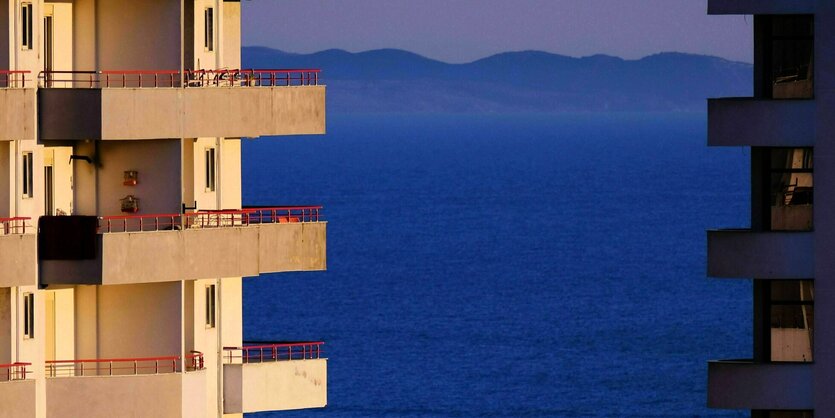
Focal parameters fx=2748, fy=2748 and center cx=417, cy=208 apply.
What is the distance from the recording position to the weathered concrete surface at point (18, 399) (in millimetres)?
36312

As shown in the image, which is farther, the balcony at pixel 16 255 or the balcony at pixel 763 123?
the balcony at pixel 16 255

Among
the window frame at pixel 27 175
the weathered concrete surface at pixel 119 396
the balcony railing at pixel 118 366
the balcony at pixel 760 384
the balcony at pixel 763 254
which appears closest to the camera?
the balcony at pixel 760 384

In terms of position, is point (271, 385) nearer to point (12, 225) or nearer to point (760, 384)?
point (12, 225)

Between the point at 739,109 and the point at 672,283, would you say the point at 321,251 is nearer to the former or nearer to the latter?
the point at 739,109

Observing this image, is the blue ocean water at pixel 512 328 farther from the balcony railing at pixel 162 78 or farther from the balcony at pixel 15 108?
the balcony at pixel 15 108

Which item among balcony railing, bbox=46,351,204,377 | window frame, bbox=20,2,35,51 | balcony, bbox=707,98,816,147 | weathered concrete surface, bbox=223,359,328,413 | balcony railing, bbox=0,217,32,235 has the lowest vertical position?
weathered concrete surface, bbox=223,359,328,413

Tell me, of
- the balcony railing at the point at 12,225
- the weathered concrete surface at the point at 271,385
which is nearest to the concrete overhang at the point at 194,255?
the balcony railing at the point at 12,225

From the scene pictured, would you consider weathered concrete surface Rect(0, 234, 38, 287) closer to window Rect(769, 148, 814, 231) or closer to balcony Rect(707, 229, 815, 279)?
balcony Rect(707, 229, 815, 279)

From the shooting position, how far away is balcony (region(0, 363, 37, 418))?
36.3 meters

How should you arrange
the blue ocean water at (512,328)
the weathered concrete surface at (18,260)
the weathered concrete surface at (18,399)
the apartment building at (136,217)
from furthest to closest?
the blue ocean water at (512,328), the apartment building at (136,217), the weathered concrete surface at (18,399), the weathered concrete surface at (18,260)

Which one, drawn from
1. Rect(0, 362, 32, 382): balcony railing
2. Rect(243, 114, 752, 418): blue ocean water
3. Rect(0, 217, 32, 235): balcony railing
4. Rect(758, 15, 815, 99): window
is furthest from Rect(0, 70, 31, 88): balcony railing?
Rect(243, 114, 752, 418): blue ocean water

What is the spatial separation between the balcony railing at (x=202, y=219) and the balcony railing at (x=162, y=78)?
182 centimetres

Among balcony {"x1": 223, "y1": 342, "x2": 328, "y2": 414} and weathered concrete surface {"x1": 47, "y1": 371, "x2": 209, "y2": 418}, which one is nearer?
weathered concrete surface {"x1": 47, "y1": 371, "x2": 209, "y2": 418}

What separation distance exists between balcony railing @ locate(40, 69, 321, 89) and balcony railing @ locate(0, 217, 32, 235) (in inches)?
74.6
